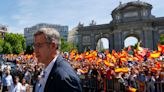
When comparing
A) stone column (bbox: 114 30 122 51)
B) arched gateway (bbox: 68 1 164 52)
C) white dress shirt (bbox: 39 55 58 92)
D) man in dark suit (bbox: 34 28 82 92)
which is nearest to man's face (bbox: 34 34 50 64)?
man in dark suit (bbox: 34 28 82 92)

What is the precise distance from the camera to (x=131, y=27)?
62.4 meters

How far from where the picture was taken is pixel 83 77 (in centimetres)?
2164

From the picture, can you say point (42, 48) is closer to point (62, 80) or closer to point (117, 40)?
point (62, 80)

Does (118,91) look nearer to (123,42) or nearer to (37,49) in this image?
(37,49)

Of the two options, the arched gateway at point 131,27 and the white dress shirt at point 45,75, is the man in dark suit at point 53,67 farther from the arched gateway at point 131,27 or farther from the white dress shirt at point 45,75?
the arched gateway at point 131,27

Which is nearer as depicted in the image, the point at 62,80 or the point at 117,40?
the point at 62,80

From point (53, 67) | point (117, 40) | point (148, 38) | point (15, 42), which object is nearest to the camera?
point (53, 67)

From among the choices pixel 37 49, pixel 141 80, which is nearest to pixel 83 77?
pixel 141 80

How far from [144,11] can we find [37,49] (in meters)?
60.8

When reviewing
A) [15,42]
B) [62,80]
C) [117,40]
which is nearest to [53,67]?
[62,80]

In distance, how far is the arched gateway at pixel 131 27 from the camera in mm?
61125

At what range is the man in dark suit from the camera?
117 inches

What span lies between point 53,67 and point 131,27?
60183 millimetres

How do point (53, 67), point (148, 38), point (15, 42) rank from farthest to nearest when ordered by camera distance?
point (15, 42) < point (148, 38) < point (53, 67)
